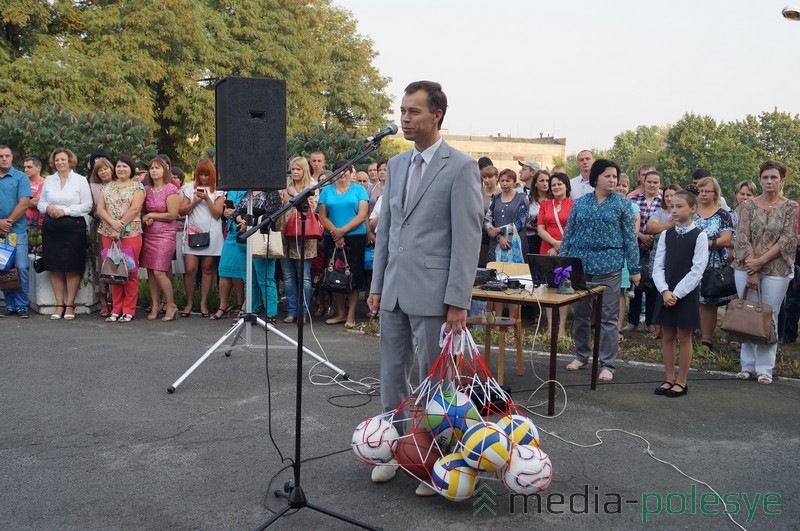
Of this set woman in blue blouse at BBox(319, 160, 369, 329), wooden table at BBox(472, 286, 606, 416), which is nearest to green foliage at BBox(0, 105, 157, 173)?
woman in blue blouse at BBox(319, 160, 369, 329)

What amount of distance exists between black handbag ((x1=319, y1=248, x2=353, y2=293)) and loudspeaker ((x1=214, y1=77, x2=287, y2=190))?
10.8 ft

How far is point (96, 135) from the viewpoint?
12.6 metres

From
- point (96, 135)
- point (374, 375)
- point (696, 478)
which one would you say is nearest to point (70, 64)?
point (96, 135)

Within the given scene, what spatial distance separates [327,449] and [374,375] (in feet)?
6.69

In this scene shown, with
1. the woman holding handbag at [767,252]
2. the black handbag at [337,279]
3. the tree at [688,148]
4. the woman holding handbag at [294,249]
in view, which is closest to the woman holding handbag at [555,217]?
the woman holding handbag at [767,252]

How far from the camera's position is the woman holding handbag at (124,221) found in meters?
9.41

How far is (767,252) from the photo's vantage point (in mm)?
7094

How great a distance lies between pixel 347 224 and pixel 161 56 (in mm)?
19370

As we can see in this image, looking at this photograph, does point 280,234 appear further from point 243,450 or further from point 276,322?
point 243,450

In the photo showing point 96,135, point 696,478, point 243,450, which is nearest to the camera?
point 696,478

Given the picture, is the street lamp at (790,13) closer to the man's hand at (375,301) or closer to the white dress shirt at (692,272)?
the white dress shirt at (692,272)

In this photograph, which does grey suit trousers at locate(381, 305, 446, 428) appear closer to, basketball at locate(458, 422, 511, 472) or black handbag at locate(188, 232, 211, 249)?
basketball at locate(458, 422, 511, 472)

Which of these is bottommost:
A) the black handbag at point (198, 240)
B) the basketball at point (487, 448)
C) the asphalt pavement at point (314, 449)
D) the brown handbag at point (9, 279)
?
the asphalt pavement at point (314, 449)

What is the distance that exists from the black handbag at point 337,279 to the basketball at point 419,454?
205 inches
